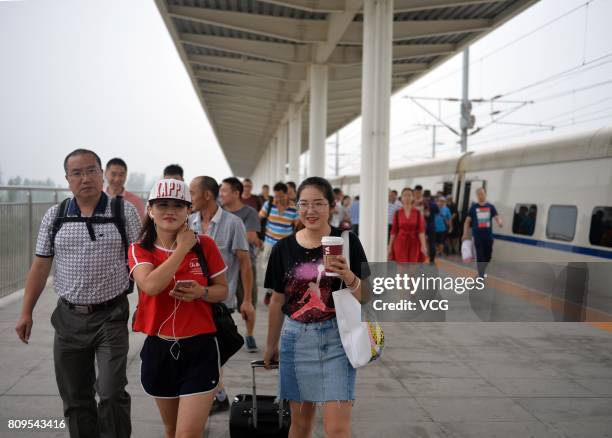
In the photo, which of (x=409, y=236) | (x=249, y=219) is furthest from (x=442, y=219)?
(x=249, y=219)

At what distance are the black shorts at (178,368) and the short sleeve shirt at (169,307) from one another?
0.05 meters

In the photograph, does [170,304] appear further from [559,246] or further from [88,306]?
[559,246]

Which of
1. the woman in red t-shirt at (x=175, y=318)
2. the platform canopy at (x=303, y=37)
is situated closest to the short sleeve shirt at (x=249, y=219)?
the woman in red t-shirt at (x=175, y=318)

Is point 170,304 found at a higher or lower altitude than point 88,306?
higher

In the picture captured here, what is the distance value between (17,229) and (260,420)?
22.5ft

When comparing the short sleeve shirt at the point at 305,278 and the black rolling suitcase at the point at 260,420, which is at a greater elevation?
the short sleeve shirt at the point at 305,278

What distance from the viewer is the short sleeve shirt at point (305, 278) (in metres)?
3.01

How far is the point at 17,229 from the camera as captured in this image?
8.78 m

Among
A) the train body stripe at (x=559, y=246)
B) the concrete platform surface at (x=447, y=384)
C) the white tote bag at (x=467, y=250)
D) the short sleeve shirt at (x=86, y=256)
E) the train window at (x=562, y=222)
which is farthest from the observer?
the train window at (x=562, y=222)

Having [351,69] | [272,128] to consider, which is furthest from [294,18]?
[272,128]

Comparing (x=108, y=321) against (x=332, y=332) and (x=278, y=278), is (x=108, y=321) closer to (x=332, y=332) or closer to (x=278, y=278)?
(x=278, y=278)

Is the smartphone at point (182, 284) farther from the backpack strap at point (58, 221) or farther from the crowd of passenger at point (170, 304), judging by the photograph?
the backpack strap at point (58, 221)

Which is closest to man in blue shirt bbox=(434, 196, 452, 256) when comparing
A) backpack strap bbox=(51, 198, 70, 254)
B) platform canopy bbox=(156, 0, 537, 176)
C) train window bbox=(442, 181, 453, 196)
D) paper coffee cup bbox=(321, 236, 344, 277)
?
train window bbox=(442, 181, 453, 196)

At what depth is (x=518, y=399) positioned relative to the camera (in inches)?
189
